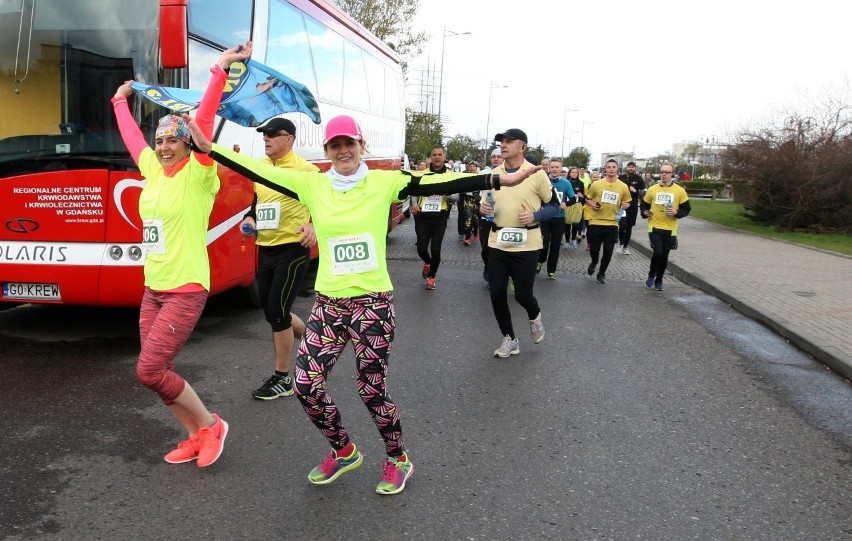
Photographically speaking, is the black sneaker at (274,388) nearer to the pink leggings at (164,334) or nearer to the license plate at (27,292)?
the pink leggings at (164,334)

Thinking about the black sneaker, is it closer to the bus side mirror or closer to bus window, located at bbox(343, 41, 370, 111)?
the bus side mirror

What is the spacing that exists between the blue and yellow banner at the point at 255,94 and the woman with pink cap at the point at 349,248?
109 centimetres

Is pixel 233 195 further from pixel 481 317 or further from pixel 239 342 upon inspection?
pixel 481 317

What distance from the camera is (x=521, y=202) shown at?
6.69m

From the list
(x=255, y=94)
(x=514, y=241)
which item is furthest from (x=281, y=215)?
(x=514, y=241)

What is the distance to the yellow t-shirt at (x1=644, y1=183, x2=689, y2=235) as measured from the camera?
11.0 m

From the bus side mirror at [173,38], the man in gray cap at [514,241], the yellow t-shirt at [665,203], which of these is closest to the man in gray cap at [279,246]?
the bus side mirror at [173,38]

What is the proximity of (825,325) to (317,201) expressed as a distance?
695cm

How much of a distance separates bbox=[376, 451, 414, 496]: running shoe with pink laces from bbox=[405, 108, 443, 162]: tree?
44547 millimetres

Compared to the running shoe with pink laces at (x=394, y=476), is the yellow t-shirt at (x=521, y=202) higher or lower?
higher

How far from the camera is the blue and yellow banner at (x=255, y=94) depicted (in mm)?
4613

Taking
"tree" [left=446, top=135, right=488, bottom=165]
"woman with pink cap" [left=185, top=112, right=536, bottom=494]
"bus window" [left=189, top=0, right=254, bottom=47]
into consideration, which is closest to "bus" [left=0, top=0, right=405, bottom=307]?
"bus window" [left=189, top=0, right=254, bottom=47]

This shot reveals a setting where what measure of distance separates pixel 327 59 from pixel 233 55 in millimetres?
6473

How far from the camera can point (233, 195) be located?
705cm
